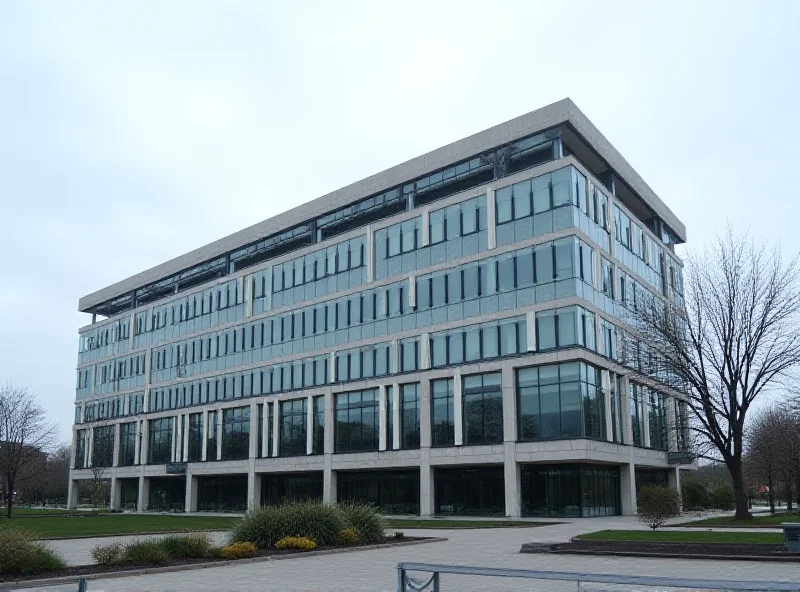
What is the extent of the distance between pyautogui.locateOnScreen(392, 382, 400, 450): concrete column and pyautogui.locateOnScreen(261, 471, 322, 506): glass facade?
34.0 feet

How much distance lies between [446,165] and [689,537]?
29832 mm

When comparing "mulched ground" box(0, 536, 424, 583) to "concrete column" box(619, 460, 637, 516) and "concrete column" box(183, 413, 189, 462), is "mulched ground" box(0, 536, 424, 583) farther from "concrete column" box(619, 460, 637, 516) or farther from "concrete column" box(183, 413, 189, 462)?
"concrete column" box(183, 413, 189, 462)

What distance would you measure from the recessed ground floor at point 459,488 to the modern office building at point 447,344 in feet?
0.43

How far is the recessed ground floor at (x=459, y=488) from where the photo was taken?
4388 cm

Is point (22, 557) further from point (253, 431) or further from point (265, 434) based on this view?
point (253, 431)

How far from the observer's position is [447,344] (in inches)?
1881

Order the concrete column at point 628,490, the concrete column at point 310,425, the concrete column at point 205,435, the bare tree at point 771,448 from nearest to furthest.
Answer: the concrete column at point 628,490 → the bare tree at point 771,448 → the concrete column at point 310,425 → the concrete column at point 205,435

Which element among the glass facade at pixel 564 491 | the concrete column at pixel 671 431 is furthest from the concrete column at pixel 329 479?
the concrete column at pixel 671 431

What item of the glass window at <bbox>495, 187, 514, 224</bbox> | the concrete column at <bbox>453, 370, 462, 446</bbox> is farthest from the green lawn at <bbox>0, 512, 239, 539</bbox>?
the glass window at <bbox>495, 187, 514, 224</bbox>

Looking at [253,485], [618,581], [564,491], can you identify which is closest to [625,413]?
[564,491]

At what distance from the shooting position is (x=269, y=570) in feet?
60.4

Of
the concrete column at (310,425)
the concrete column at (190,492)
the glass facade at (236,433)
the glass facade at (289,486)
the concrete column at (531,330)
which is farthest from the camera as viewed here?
the concrete column at (190,492)

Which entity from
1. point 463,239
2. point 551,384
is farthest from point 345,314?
point 551,384

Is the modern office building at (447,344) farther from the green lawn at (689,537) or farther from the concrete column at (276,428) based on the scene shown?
the green lawn at (689,537)
